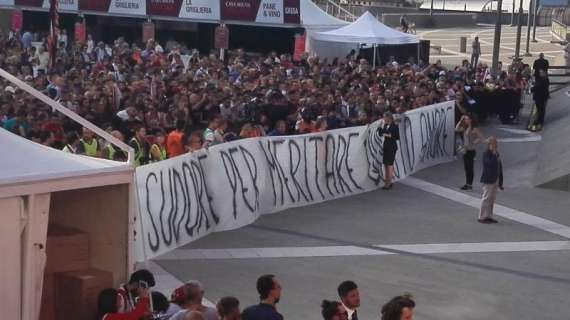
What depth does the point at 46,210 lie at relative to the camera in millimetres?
7750

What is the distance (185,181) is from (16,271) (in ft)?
24.5

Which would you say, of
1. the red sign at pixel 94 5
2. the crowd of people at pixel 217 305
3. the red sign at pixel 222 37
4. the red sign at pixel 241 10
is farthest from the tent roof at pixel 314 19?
the crowd of people at pixel 217 305

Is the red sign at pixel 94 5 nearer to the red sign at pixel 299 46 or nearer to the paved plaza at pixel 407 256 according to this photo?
the red sign at pixel 299 46

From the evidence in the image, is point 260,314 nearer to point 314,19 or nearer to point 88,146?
point 88,146

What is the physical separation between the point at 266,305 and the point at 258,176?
871 cm

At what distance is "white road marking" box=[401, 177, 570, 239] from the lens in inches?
692

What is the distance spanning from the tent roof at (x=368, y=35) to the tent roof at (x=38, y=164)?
23.2 metres

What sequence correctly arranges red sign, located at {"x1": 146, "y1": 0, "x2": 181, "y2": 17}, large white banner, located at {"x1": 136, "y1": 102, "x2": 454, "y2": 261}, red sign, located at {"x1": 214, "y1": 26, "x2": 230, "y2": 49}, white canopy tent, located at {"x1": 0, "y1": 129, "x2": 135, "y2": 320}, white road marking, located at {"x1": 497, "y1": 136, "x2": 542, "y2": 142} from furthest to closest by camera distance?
red sign, located at {"x1": 146, "y1": 0, "x2": 181, "y2": 17}, red sign, located at {"x1": 214, "y1": 26, "x2": 230, "y2": 49}, white road marking, located at {"x1": 497, "y1": 136, "x2": 542, "y2": 142}, large white banner, located at {"x1": 136, "y1": 102, "x2": 454, "y2": 261}, white canopy tent, located at {"x1": 0, "y1": 129, "x2": 135, "y2": 320}

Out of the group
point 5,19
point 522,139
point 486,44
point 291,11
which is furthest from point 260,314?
point 486,44

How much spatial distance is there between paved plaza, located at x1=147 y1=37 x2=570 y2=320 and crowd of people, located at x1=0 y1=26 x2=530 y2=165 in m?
1.63

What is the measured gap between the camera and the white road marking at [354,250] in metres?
14.7

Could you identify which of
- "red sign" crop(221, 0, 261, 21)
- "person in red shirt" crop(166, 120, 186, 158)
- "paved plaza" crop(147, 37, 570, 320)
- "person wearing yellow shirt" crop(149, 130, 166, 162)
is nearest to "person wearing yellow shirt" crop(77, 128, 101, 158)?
"person wearing yellow shirt" crop(149, 130, 166, 162)

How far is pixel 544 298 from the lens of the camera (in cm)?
1327

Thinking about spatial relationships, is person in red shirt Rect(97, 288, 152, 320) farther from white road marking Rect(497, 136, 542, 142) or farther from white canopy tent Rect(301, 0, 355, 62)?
white canopy tent Rect(301, 0, 355, 62)
